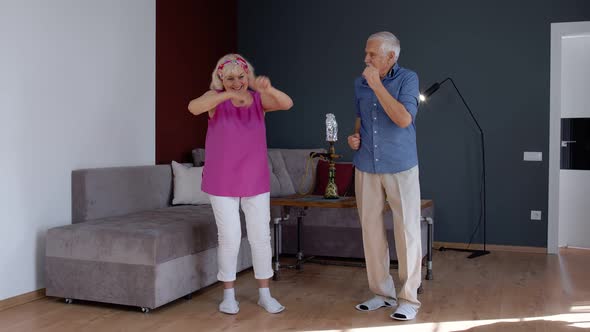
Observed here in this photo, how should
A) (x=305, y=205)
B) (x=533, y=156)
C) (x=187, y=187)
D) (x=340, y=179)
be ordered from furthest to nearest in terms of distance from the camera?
(x=533, y=156) → (x=340, y=179) → (x=187, y=187) → (x=305, y=205)

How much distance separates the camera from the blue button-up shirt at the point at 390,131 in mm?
3076

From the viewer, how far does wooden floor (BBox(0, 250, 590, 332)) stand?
3.06 metres

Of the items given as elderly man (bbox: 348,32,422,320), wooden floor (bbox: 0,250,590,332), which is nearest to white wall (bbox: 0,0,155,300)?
wooden floor (bbox: 0,250,590,332)

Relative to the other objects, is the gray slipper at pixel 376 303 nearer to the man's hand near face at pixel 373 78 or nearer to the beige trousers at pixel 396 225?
the beige trousers at pixel 396 225

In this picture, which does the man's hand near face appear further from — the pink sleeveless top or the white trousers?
the white trousers

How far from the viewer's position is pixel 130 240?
334cm

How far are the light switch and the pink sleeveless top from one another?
10.3 ft

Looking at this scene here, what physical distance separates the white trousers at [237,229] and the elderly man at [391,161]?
528mm

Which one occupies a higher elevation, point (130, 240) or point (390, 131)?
point (390, 131)

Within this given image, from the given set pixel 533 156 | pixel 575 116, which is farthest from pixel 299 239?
pixel 575 116

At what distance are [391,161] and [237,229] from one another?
2.88ft

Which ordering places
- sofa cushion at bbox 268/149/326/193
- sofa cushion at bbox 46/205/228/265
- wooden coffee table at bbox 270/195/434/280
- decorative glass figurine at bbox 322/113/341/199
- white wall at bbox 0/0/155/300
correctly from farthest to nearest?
sofa cushion at bbox 268/149/326/193
decorative glass figurine at bbox 322/113/341/199
wooden coffee table at bbox 270/195/434/280
white wall at bbox 0/0/155/300
sofa cushion at bbox 46/205/228/265

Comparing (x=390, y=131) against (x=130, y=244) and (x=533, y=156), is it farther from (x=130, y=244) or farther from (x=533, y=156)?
(x=533, y=156)

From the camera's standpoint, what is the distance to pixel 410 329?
300cm
